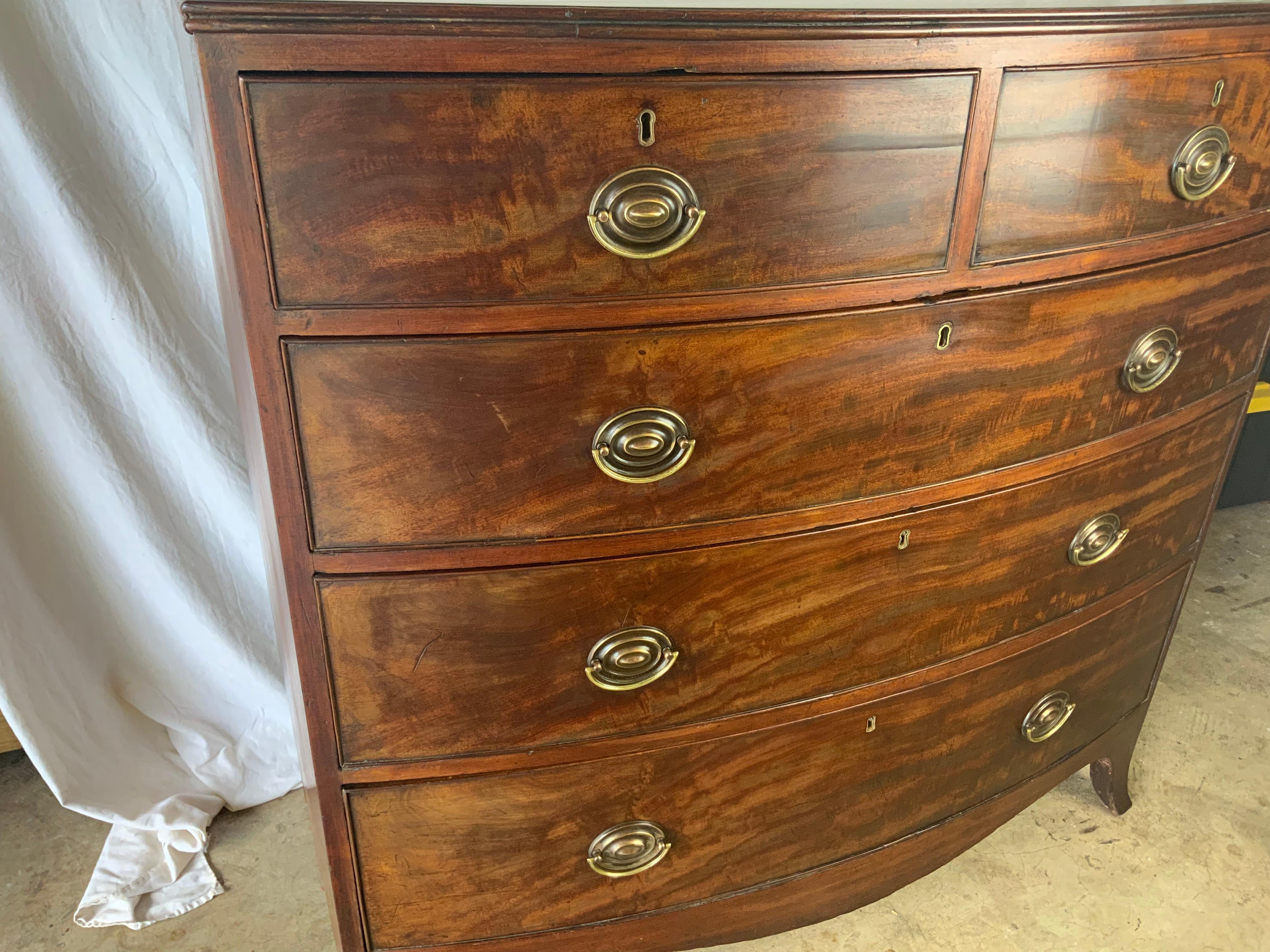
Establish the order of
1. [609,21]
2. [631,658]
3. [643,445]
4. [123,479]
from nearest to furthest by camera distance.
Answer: [609,21] < [643,445] < [631,658] < [123,479]

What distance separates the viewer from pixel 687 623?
985mm

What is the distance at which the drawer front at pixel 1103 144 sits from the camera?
87 centimetres

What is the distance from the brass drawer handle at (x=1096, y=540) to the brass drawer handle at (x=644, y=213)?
0.70 metres

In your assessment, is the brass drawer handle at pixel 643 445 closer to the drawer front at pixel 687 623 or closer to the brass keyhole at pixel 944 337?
the drawer front at pixel 687 623

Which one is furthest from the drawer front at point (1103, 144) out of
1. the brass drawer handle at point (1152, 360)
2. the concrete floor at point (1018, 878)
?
the concrete floor at point (1018, 878)

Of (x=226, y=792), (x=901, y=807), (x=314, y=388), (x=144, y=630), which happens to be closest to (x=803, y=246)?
(x=314, y=388)

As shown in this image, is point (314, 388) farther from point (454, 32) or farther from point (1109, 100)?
point (1109, 100)

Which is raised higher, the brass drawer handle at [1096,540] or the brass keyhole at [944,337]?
the brass keyhole at [944,337]

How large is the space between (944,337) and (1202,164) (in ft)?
1.19

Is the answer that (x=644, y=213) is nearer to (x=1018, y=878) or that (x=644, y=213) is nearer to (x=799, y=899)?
(x=799, y=899)

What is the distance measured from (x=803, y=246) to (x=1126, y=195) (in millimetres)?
388

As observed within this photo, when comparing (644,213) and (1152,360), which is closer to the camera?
(644,213)

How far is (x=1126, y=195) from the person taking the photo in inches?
38.1

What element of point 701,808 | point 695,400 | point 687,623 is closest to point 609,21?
point 695,400
